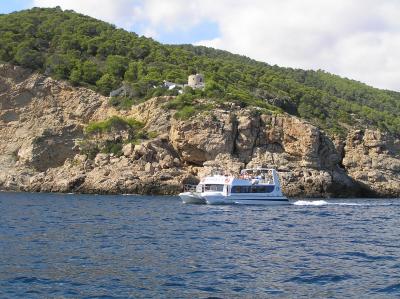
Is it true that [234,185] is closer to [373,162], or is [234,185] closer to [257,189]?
[257,189]

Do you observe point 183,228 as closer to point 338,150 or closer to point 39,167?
point 39,167

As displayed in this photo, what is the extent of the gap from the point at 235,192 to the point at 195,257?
101ft

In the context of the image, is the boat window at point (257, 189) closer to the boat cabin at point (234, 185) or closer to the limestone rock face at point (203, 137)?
the boat cabin at point (234, 185)

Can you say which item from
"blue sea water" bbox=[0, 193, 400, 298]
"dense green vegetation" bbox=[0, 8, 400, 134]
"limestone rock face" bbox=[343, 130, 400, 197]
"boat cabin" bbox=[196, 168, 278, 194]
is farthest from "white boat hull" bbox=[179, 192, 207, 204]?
"limestone rock face" bbox=[343, 130, 400, 197]

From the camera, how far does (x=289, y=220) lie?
35688 mm

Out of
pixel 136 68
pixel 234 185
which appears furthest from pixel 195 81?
pixel 234 185

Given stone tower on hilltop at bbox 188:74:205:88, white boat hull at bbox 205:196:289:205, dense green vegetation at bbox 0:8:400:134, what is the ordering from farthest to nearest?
stone tower on hilltop at bbox 188:74:205:88
dense green vegetation at bbox 0:8:400:134
white boat hull at bbox 205:196:289:205

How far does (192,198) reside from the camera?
51406mm

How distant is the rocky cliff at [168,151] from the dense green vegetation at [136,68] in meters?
3.68

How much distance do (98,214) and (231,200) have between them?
54.3 feet

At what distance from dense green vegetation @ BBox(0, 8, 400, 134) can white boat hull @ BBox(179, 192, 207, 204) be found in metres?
21.4

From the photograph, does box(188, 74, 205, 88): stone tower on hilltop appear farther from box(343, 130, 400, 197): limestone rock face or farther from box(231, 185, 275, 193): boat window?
box(231, 185, 275, 193): boat window

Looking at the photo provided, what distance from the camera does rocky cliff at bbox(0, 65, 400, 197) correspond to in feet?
217

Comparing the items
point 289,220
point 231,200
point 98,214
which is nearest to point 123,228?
point 98,214
